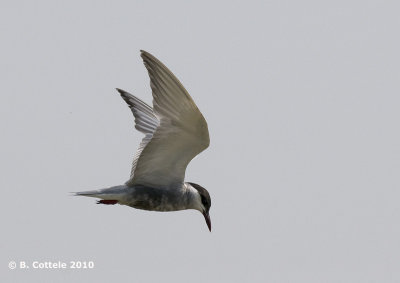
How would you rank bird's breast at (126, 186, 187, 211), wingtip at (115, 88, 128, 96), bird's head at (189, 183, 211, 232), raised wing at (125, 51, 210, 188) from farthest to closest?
wingtip at (115, 88, 128, 96) < bird's head at (189, 183, 211, 232) < bird's breast at (126, 186, 187, 211) < raised wing at (125, 51, 210, 188)

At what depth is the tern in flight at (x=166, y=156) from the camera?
365 inches

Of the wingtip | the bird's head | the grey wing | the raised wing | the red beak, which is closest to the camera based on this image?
the raised wing

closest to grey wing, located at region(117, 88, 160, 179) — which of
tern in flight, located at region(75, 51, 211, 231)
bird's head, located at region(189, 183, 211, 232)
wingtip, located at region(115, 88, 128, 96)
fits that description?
wingtip, located at region(115, 88, 128, 96)

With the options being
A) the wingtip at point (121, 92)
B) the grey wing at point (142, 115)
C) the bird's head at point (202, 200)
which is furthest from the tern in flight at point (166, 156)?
the wingtip at point (121, 92)

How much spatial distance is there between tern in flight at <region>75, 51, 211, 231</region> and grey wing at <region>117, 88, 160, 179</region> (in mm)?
307

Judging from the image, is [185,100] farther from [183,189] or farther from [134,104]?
[134,104]

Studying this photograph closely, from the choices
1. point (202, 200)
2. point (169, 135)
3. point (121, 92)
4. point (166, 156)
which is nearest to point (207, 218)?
point (202, 200)

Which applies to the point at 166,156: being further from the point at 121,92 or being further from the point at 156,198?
the point at 121,92

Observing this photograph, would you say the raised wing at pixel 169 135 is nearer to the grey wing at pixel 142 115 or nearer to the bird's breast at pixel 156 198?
the bird's breast at pixel 156 198

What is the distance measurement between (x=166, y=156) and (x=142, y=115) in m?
1.85

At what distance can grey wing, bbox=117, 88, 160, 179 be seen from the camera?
37.7 feet

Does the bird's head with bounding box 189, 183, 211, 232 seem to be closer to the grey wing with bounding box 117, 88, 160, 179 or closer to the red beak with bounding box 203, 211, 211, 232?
the red beak with bounding box 203, 211, 211, 232

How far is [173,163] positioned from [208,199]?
962 mm

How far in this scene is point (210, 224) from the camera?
11.1 metres
